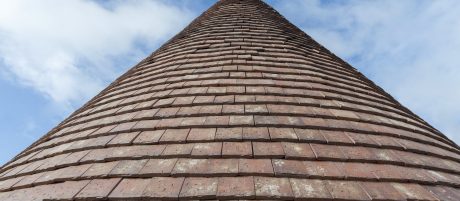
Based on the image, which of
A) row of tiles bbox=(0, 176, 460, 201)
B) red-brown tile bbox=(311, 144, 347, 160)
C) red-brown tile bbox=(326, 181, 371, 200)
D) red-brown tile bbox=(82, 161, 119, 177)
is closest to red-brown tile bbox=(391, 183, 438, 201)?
row of tiles bbox=(0, 176, 460, 201)

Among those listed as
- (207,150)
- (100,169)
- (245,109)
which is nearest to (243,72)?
(245,109)

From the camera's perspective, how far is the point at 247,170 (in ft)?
6.93

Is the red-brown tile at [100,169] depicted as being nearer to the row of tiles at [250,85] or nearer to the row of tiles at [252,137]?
the row of tiles at [252,137]

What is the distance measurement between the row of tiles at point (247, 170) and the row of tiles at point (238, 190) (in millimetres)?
50

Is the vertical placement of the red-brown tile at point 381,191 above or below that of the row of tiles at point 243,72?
below

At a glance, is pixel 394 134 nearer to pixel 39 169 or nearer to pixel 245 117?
pixel 245 117

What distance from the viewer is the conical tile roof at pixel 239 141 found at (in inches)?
80.5

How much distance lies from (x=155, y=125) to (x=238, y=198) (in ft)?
3.82

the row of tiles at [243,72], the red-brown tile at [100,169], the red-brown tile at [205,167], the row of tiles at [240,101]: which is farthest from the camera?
the row of tiles at [243,72]

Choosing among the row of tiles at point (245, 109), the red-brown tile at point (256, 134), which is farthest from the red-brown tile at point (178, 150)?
the row of tiles at point (245, 109)

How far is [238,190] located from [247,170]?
201 mm

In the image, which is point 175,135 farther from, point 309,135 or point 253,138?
point 309,135

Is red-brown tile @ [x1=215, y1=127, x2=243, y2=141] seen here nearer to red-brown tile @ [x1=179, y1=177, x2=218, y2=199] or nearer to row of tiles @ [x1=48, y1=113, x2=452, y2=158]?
row of tiles @ [x1=48, y1=113, x2=452, y2=158]

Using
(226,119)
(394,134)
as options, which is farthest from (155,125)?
(394,134)
